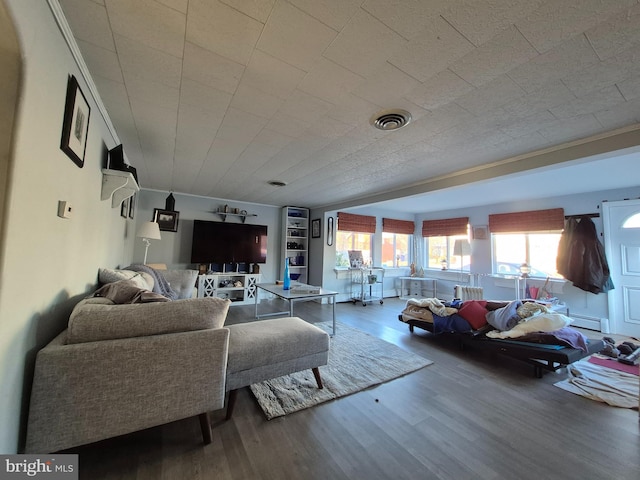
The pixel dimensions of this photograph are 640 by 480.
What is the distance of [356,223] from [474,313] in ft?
11.4

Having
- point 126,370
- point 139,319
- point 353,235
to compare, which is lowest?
point 126,370

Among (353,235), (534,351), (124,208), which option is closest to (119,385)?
(124,208)

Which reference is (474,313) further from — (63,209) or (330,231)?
(63,209)

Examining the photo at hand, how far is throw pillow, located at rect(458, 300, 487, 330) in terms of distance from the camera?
9.67 ft

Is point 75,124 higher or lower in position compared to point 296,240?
higher

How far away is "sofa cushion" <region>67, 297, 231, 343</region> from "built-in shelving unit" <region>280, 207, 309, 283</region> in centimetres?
439

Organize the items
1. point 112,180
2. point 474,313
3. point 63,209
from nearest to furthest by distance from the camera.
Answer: point 63,209 → point 112,180 → point 474,313

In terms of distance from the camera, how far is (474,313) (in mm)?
3000

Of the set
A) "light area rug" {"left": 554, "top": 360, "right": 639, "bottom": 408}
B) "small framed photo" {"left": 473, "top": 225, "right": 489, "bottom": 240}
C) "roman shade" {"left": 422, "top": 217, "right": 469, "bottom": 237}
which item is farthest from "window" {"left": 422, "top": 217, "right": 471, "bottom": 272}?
"light area rug" {"left": 554, "top": 360, "right": 639, "bottom": 408}

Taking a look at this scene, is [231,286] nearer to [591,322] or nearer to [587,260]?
[587,260]

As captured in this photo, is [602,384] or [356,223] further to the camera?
[356,223]

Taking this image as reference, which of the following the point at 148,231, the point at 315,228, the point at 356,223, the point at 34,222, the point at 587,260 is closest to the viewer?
the point at 34,222

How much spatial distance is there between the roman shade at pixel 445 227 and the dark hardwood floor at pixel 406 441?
424 centimetres

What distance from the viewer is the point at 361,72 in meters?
1.46
